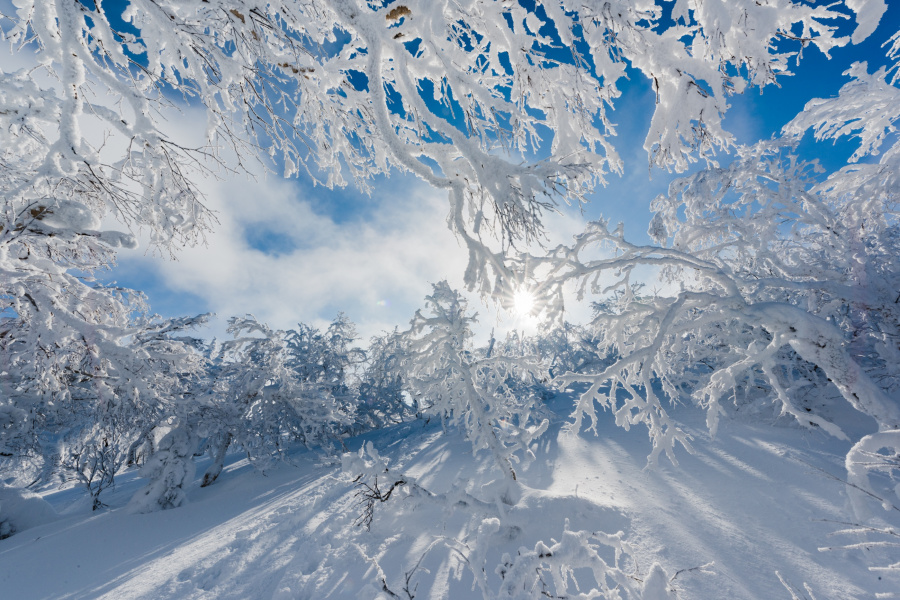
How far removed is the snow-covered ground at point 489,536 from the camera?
4.05m

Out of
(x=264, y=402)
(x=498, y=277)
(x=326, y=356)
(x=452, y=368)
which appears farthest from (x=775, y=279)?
(x=326, y=356)

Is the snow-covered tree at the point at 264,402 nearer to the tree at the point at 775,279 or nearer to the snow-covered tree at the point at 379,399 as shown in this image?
the snow-covered tree at the point at 379,399

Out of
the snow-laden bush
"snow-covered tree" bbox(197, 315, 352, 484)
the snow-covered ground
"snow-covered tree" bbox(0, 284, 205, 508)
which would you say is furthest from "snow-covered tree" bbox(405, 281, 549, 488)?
the snow-laden bush

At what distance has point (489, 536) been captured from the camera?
3.59 m

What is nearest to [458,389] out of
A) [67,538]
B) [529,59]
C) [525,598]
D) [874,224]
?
[525,598]

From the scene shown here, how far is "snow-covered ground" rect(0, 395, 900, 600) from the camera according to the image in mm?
4055

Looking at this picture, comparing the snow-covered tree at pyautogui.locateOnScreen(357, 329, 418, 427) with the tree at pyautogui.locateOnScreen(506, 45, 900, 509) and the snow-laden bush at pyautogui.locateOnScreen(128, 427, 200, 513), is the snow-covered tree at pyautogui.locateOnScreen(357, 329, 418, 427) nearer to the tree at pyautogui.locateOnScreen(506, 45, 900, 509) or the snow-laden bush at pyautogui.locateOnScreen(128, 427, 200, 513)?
the snow-laden bush at pyautogui.locateOnScreen(128, 427, 200, 513)

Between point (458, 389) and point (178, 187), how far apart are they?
6734 millimetres

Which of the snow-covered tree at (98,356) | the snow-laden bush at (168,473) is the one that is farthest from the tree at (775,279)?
the snow-laden bush at (168,473)

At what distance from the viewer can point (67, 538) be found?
26.8ft

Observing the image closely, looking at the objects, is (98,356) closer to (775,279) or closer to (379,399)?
(775,279)

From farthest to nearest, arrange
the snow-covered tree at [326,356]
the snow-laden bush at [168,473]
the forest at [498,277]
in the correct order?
1. the snow-covered tree at [326,356]
2. the snow-laden bush at [168,473]
3. the forest at [498,277]

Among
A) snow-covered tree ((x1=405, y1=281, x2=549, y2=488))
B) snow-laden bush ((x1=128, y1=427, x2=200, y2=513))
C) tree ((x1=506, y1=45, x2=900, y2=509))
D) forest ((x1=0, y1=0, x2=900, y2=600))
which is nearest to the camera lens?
forest ((x1=0, y1=0, x2=900, y2=600))

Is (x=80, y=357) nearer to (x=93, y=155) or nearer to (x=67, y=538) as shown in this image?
(x=93, y=155)
